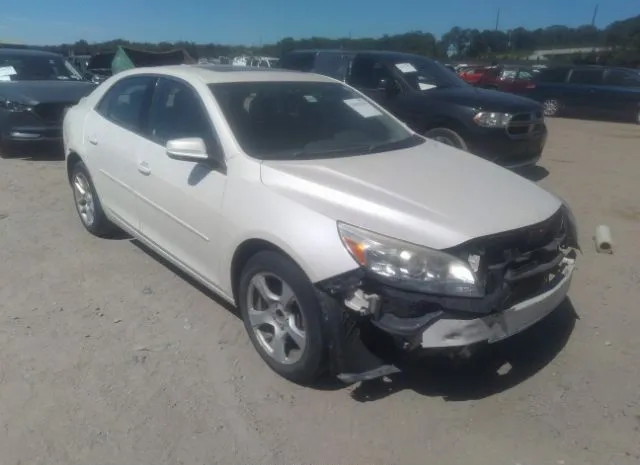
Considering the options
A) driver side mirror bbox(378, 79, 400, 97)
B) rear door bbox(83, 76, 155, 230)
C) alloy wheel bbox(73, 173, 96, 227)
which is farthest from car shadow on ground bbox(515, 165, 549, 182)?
alloy wheel bbox(73, 173, 96, 227)

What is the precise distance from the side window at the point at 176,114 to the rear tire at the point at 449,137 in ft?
14.5

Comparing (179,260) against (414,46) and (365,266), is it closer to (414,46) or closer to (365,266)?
(365,266)

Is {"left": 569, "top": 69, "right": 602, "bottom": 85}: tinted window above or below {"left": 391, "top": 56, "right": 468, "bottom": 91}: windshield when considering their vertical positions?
below

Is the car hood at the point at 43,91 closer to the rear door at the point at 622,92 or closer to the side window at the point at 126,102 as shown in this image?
the side window at the point at 126,102

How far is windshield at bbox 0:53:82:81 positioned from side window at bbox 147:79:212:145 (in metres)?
6.79

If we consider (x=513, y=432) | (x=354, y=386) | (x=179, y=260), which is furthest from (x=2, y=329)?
(x=513, y=432)

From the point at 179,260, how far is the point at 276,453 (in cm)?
172

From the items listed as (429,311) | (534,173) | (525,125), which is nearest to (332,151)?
(429,311)

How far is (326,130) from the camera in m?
4.12

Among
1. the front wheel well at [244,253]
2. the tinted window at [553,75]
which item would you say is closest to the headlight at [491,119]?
the front wheel well at [244,253]

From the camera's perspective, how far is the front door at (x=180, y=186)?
12.0 ft

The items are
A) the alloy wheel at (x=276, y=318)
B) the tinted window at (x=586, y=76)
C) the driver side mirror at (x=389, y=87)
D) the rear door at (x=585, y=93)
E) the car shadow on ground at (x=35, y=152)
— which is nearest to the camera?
the alloy wheel at (x=276, y=318)

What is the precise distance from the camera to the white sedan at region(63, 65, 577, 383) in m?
2.85

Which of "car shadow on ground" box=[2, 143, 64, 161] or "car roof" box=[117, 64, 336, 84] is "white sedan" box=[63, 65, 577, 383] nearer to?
"car roof" box=[117, 64, 336, 84]
